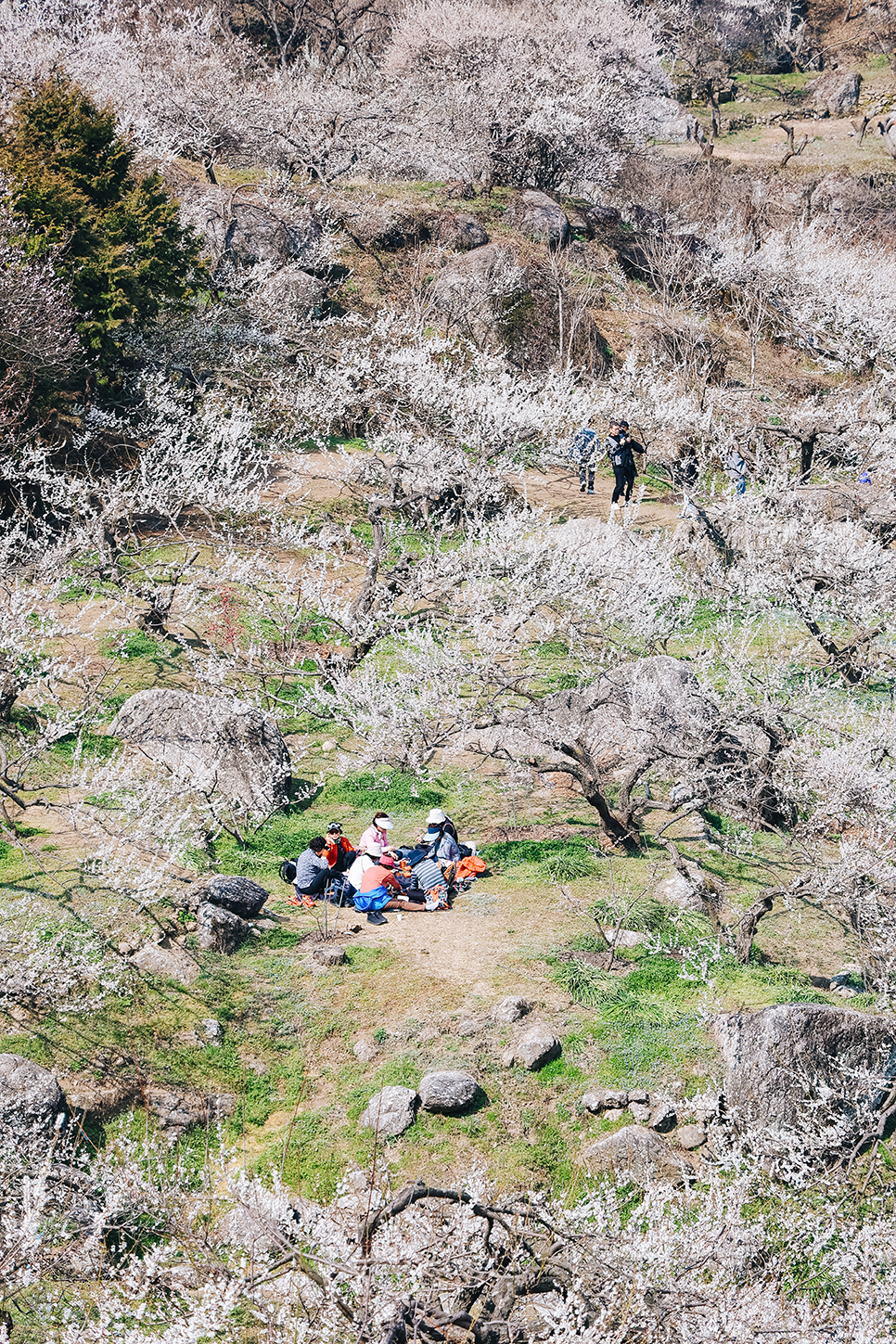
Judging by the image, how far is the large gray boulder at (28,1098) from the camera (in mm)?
7098

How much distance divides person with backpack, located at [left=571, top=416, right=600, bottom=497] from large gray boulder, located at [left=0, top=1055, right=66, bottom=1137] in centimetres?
1950

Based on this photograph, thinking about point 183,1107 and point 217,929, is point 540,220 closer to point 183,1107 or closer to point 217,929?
point 217,929

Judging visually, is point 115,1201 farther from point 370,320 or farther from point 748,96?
point 748,96

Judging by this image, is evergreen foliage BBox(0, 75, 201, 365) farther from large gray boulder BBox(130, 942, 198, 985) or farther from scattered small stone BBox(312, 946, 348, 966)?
scattered small stone BBox(312, 946, 348, 966)

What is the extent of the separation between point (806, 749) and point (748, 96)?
53.3m

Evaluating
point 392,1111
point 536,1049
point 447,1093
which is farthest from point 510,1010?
point 392,1111

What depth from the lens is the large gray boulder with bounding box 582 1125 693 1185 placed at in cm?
785

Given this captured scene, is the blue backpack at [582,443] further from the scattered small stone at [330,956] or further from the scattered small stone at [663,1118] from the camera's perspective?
the scattered small stone at [663,1118]

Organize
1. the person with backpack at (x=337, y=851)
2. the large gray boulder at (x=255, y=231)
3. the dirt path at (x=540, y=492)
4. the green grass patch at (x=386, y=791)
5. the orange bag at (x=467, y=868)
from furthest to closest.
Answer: the large gray boulder at (x=255, y=231) → the dirt path at (x=540, y=492) → the green grass patch at (x=386, y=791) → the orange bag at (x=467, y=868) → the person with backpack at (x=337, y=851)

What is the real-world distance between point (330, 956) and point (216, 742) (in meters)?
3.90

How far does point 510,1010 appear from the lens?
29.7ft

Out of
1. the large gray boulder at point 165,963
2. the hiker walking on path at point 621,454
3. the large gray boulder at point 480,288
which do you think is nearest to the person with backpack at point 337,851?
the large gray boulder at point 165,963

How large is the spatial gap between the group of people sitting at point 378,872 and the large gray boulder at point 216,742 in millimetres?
1630

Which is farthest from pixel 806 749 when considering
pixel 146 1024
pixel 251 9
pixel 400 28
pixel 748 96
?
pixel 748 96
